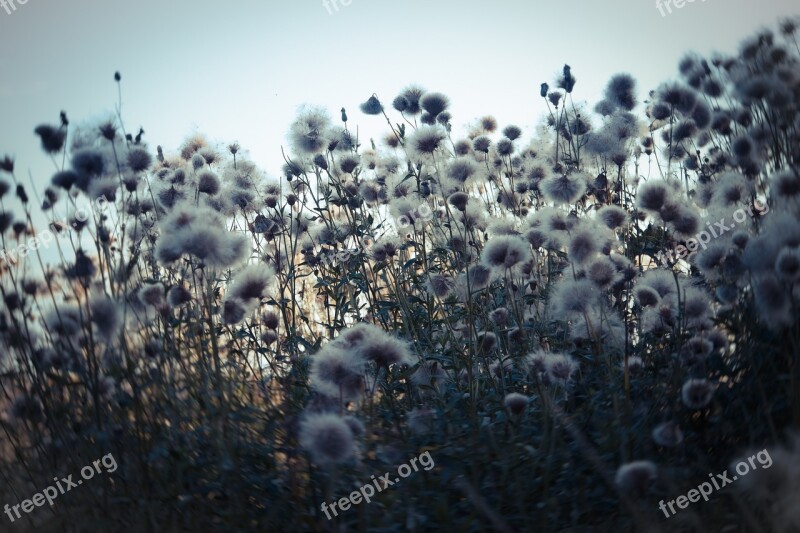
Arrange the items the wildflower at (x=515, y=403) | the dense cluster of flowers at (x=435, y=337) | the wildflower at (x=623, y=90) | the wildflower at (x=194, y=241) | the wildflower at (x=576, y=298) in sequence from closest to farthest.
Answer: the dense cluster of flowers at (x=435, y=337), the wildflower at (x=515, y=403), the wildflower at (x=194, y=241), the wildflower at (x=576, y=298), the wildflower at (x=623, y=90)

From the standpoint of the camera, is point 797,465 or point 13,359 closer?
point 797,465

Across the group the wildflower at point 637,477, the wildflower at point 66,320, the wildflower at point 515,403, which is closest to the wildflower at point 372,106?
the wildflower at point 66,320

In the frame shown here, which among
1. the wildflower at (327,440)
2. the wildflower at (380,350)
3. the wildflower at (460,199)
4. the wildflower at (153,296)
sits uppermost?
the wildflower at (460,199)

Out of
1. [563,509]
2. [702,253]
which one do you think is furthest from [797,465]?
[702,253]

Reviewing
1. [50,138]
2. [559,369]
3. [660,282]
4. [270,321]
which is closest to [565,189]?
[660,282]

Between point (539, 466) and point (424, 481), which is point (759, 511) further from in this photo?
point (424, 481)

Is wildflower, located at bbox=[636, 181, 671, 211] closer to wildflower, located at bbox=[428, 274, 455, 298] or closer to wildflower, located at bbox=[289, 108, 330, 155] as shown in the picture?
wildflower, located at bbox=[428, 274, 455, 298]

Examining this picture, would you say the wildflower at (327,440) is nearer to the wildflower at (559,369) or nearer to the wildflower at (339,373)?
the wildflower at (339,373)

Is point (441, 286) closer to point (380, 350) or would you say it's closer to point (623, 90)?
point (380, 350)

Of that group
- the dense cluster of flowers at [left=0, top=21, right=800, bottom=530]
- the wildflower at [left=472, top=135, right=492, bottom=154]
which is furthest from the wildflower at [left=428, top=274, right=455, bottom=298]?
the wildflower at [left=472, top=135, right=492, bottom=154]

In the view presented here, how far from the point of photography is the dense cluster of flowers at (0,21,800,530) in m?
2.49

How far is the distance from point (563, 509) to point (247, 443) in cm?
115

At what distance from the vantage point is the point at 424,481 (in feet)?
8.46

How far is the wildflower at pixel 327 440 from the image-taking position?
2164 millimetres
